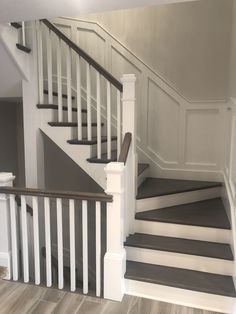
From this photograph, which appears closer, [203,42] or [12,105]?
[203,42]

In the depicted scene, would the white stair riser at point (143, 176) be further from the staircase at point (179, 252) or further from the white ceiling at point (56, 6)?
the white ceiling at point (56, 6)

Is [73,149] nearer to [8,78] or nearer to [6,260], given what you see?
[8,78]

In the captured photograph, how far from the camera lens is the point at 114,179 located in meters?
2.11

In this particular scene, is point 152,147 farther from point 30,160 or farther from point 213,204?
point 30,160

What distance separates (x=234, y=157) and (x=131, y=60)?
1.93m

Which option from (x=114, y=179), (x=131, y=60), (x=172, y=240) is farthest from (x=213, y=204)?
(x=131, y=60)

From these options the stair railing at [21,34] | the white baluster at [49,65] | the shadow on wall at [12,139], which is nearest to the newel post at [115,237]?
the white baluster at [49,65]

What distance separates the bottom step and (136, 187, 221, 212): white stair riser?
0.63 metres

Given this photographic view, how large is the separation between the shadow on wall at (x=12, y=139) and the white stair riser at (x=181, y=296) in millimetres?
2964

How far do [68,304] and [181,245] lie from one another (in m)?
1.05

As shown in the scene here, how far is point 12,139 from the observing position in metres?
4.53

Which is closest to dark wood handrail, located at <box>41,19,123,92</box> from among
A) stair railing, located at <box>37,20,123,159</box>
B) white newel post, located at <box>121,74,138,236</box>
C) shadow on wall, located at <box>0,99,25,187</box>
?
stair railing, located at <box>37,20,123,159</box>

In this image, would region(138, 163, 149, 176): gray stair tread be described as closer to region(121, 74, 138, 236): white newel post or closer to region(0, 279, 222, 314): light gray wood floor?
region(121, 74, 138, 236): white newel post

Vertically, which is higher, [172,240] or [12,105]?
[12,105]
